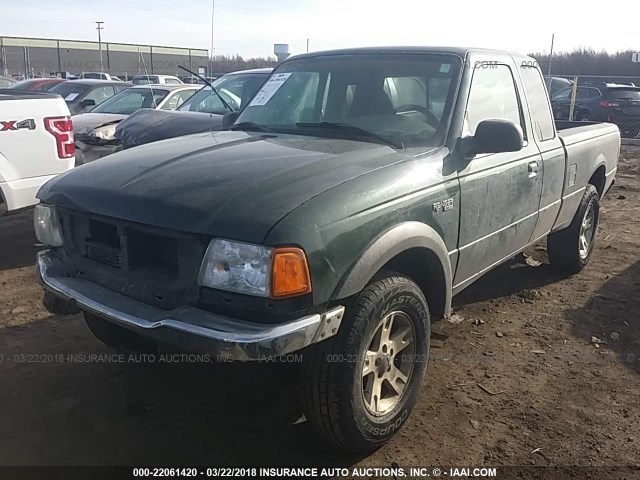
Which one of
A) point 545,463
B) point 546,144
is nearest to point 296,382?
point 545,463

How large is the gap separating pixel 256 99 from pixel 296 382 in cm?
205

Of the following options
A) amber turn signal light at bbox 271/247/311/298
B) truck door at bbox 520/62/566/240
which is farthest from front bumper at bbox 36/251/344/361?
truck door at bbox 520/62/566/240

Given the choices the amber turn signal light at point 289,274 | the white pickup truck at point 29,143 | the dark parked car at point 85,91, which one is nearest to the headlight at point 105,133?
the white pickup truck at point 29,143

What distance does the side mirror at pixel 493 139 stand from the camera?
11.1 ft

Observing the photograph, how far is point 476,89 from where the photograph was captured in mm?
3844

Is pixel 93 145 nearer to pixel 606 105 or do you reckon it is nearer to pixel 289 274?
pixel 289 274

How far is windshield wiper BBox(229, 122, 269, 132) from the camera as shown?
405cm

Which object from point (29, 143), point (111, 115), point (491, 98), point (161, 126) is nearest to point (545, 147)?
point (491, 98)

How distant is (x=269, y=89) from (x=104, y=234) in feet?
6.18

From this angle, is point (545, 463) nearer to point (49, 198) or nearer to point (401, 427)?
point (401, 427)

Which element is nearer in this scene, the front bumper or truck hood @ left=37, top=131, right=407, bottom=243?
the front bumper

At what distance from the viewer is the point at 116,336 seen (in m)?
3.77

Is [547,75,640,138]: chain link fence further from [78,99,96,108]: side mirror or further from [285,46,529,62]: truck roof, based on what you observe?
[285,46,529,62]: truck roof

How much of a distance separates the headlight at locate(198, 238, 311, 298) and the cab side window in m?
1.70
